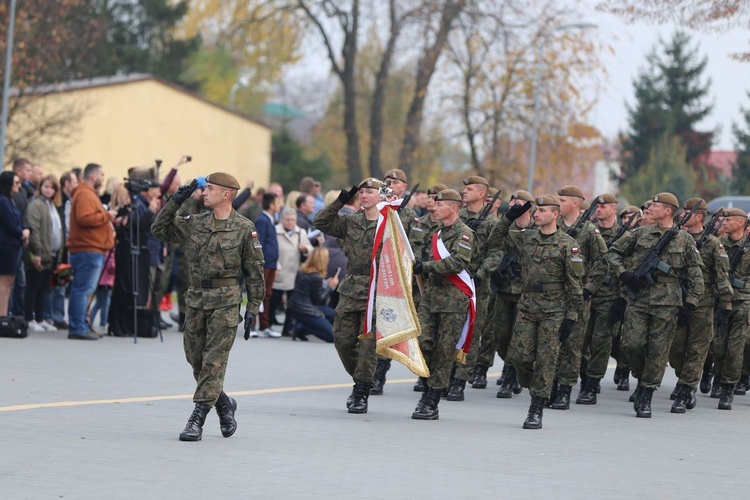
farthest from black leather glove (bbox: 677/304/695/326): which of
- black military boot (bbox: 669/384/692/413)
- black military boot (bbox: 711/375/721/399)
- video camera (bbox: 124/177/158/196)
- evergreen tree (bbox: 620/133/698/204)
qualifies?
evergreen tree (bbox: 620/133/698/204)

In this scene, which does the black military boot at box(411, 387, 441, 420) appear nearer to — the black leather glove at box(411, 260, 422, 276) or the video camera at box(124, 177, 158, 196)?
the black leather glove at box(411, 260, 422, 276)

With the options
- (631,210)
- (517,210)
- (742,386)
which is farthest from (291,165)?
(517,210)

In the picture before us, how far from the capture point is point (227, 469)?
8.27 meters

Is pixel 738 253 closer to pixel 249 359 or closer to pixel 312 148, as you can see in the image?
pixel 249 359

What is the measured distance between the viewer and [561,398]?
41.6 ft

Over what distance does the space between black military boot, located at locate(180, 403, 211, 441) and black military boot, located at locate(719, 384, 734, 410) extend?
6344mm

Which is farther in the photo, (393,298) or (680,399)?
(680,399)

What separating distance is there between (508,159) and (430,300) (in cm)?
3067

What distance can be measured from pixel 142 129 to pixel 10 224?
22997mm

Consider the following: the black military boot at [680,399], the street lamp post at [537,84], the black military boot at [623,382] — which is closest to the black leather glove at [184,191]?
the black military boot at [680,399]

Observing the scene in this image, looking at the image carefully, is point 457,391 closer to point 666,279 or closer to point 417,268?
point 417,268

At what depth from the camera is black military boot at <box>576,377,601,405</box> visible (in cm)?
1327

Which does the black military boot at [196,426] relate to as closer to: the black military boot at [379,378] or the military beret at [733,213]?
the black military boot at [379,378]

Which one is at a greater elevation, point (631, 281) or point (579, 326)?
point (631, 281)
